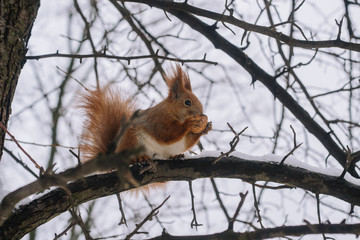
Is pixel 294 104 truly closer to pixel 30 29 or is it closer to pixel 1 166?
pixel 30 29

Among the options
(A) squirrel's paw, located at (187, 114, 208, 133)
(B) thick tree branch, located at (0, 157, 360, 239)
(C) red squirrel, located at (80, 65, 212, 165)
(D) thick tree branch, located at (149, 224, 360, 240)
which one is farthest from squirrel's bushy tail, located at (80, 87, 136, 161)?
(D) thick tree branch, located at (149, 224, 360, 240)

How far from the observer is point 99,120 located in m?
1.98

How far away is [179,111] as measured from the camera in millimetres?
2160

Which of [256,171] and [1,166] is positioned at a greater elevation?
[1,166]

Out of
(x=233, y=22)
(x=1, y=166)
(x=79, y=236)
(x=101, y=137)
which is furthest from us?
(x=79, y=236)

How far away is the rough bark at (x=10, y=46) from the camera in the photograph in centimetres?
151

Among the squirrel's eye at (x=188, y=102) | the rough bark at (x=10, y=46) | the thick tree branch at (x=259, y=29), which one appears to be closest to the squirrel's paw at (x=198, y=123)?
the squirrel's eye at (x=188, y=102)

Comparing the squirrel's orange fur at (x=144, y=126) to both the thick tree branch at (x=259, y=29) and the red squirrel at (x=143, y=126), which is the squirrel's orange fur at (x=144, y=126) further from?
the thick tree branch at (x=259, y=29)

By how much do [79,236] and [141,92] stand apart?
97.0 inches

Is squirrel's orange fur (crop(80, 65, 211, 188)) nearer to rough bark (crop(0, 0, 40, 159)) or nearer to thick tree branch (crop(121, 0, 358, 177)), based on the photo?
thick tree branch (crop(121, 0, 358, 177))

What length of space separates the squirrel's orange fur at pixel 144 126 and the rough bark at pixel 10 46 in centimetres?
44

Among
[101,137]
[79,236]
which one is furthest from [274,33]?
[79,236]

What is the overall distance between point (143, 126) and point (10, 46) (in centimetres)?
78

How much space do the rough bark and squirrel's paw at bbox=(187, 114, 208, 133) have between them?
0.85m
